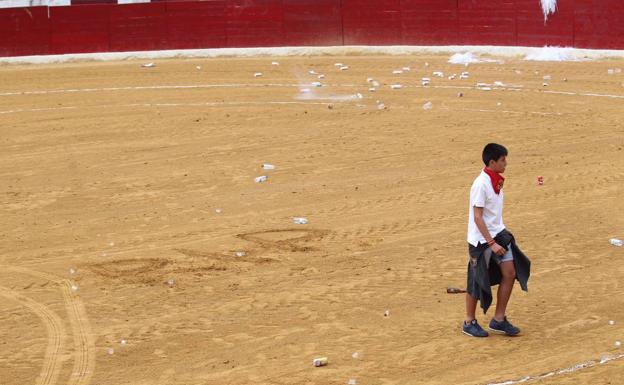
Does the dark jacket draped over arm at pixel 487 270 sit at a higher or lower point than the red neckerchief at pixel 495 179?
lower

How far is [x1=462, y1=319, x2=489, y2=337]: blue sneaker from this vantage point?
9148mm

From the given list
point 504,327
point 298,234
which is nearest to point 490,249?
point 504,327

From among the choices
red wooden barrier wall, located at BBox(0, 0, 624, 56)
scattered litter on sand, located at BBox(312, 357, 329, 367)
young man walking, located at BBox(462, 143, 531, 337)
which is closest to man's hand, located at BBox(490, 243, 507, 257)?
Result: young man walking, located at BBox(462, 143, 531, 337)

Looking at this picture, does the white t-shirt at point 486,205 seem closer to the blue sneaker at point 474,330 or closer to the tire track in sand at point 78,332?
the blue sneaker at point 474,330

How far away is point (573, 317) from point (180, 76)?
19.6m

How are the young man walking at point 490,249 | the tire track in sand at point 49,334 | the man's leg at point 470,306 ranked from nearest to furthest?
the tire track in sand at point 49,334, the young man walking at point 490,249, the man's leg at point 470,306

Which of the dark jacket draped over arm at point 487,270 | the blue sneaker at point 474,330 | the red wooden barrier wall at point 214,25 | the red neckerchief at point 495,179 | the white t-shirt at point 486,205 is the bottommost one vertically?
the blue sneaker at point 474,330

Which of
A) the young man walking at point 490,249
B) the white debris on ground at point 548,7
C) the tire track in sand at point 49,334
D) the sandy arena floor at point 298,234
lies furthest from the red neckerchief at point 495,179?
the white debris on ground at point 548,7

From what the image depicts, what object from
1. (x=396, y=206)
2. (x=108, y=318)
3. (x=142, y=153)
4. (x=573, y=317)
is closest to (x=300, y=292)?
(x=108, y=318)

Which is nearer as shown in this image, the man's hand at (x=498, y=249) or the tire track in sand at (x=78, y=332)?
the tire track in sand at (x=78, y=332)

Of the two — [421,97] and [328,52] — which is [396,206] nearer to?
[421,97]

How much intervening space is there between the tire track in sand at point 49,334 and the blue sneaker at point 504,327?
11.3 ft

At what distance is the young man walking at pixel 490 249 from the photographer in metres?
8.97

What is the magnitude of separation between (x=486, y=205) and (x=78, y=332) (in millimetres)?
3537
